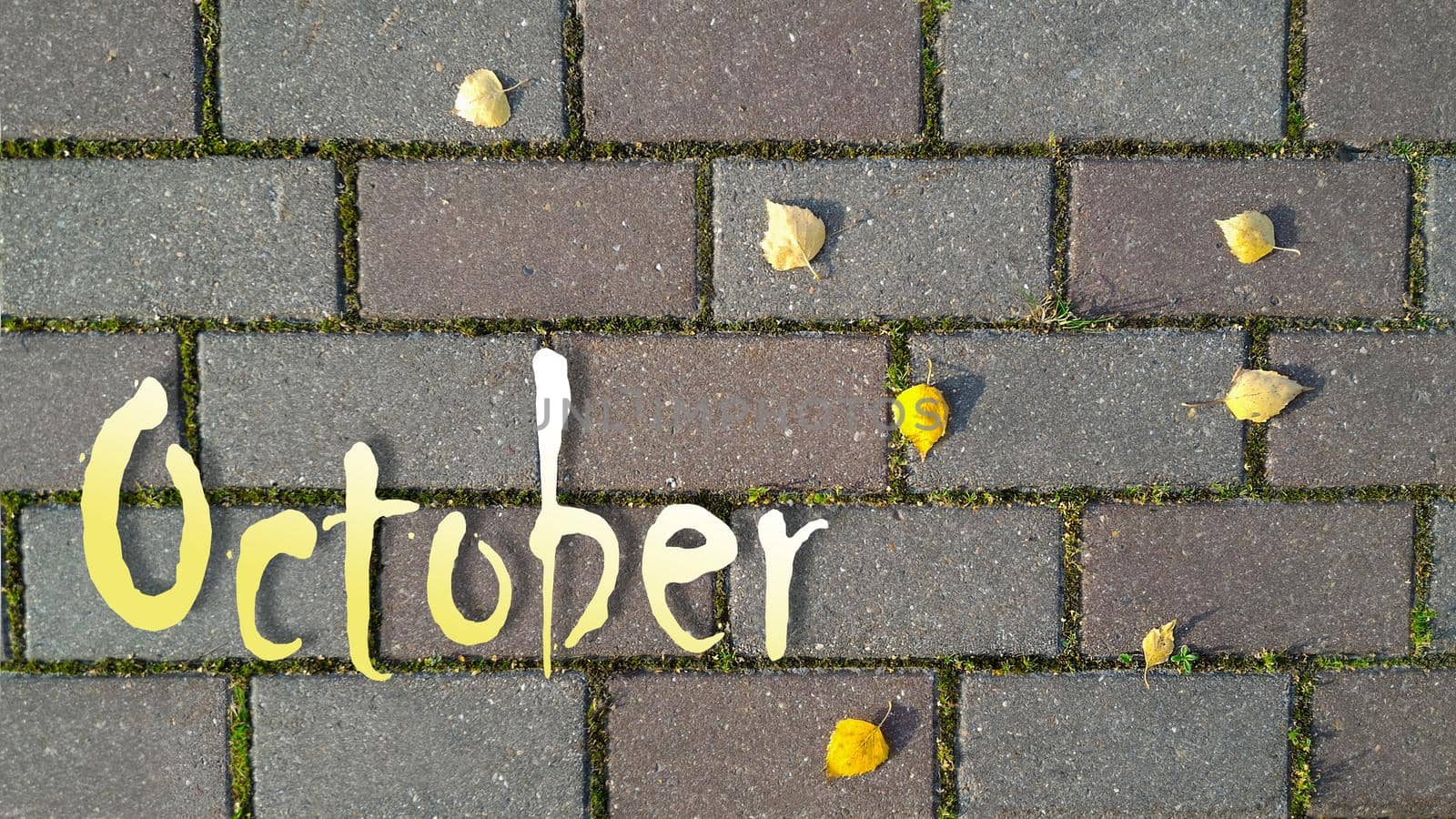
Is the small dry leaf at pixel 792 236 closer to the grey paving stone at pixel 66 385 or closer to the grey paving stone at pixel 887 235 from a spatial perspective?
the grey paving stone at pixel 887 235

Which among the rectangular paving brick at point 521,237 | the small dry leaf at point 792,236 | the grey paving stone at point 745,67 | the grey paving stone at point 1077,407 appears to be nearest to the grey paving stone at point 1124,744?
the grey paving stone at point 1077,407

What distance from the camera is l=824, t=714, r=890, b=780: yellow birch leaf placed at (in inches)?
69.3

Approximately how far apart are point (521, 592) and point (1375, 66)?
2296 millimetres

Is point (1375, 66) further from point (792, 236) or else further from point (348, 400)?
point (348, 400)

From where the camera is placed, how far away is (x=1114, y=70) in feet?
5.71

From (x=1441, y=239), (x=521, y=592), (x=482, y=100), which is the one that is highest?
(x=482, y=100)

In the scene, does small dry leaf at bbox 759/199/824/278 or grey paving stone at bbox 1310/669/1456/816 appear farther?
grey paving stone at bbox 1310/669/1456/816

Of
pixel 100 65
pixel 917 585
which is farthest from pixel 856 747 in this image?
pixel 100 65

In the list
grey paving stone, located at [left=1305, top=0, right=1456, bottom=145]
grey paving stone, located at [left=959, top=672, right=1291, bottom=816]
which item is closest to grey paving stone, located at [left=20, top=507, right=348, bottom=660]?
grey paving stone, located at [left=959, top=672, right=1291, bottom=816]

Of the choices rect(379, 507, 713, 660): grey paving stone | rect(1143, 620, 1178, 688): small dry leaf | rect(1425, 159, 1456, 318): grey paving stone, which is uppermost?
rect(1425, 159, 1456, 318): grey paving stone

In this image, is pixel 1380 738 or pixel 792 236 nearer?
pixel 792 236

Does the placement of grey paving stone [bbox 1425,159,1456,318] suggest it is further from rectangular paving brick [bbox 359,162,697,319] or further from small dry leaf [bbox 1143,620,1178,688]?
rectangular paving brick [bbox 359,162,697,319]

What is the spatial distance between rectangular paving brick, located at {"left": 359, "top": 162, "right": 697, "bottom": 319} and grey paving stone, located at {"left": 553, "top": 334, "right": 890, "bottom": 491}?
12 centimetres

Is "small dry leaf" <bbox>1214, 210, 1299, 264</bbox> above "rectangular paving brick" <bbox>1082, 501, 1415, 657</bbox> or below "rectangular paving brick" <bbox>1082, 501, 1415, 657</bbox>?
above
